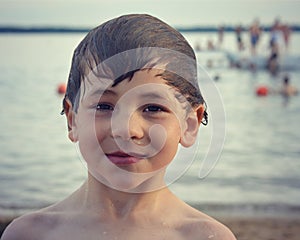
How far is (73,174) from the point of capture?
28.2ft

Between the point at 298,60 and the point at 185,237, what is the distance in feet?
93.4

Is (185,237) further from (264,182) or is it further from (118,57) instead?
(264,182)

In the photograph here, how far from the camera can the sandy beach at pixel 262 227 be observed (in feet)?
19.9

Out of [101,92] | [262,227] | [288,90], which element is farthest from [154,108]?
[288,90]

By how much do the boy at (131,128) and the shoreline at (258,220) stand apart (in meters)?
3.88

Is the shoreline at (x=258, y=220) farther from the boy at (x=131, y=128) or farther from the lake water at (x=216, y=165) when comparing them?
the boy at (x=131, y=128)

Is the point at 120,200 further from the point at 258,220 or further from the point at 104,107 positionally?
the point at 258,220

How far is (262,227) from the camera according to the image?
637 cm

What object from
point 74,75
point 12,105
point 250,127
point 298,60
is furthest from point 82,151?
point 298,60

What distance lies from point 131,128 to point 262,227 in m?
4.65

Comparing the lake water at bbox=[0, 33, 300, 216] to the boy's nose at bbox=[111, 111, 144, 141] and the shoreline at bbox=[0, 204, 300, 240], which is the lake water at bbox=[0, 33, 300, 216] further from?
the boy's nose at bbox=[111, 111, 144, 141]

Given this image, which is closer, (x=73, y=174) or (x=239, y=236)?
(x=239, y=236)

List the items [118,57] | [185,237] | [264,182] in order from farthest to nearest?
[264,182]
[185,237]
[118,57]

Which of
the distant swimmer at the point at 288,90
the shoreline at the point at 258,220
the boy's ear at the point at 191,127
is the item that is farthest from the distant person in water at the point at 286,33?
the boy's ear at the point at 191,127
